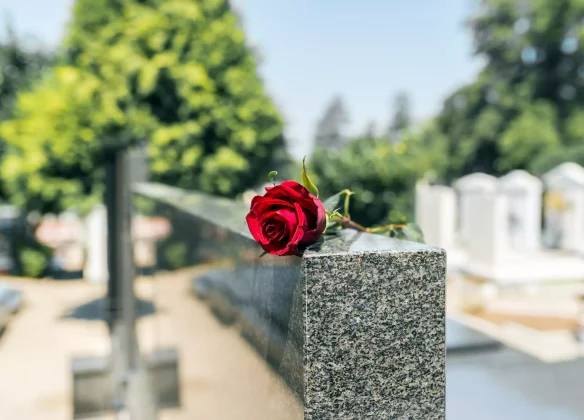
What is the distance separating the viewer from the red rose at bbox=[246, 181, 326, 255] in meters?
1.39

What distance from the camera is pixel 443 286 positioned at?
4.49ft

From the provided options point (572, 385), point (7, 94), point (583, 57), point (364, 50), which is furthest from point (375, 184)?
point (364, 50)

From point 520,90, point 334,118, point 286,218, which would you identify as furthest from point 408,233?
point 334,118

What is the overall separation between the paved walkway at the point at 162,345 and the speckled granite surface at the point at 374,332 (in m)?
0.16

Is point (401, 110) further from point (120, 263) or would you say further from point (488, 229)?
point (120, 263)

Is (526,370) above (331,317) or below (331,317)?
below

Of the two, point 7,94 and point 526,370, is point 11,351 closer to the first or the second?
point 526,370

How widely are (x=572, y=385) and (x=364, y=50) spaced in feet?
152

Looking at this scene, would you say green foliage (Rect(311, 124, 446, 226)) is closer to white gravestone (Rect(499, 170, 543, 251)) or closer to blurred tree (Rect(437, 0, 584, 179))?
white gravestone (Rect(499, 170, 543, 251))

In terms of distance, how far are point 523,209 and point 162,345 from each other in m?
11.2

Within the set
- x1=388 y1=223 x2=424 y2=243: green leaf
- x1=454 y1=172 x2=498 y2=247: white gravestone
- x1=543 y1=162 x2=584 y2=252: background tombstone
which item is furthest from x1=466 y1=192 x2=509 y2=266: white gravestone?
x1=388 y1=223 x2=424 y2=243: green leaf

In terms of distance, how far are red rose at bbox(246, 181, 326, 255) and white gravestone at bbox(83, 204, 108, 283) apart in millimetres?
13593

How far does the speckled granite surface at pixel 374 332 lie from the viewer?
1.33 meters

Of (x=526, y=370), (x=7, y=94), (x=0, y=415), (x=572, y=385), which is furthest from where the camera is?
(x=7, y=94)
